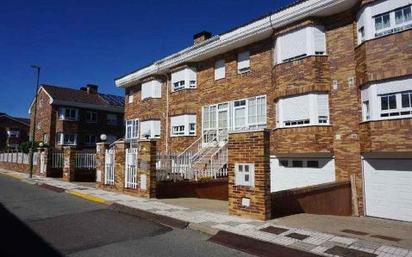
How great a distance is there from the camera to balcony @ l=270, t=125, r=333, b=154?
48.1 ft

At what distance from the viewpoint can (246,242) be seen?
7.50m

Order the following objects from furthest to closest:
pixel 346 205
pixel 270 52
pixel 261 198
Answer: pixel 270 52, pixel 346 205, pixel 261 198

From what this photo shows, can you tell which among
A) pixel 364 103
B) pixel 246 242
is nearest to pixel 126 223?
pixel 246 242

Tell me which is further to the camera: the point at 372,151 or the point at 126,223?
the point at 372,151

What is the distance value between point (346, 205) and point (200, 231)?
7.62 meters

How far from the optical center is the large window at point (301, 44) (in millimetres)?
15562

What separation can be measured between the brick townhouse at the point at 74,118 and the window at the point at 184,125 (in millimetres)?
21636

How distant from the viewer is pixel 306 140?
1492cm

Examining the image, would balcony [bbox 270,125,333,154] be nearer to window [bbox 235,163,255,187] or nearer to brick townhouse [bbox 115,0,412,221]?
brick townhouse [bbox 115,0,412,221]

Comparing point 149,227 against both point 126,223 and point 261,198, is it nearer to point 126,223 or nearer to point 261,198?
point 126,223

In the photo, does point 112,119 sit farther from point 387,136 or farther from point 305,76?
point 387,136

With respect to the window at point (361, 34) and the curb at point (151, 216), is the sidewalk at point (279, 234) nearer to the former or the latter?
the curb at point (151, 216)

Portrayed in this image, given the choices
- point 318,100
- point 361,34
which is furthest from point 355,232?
point 361,34

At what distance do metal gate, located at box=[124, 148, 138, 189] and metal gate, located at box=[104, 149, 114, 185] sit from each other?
60.9 inches
